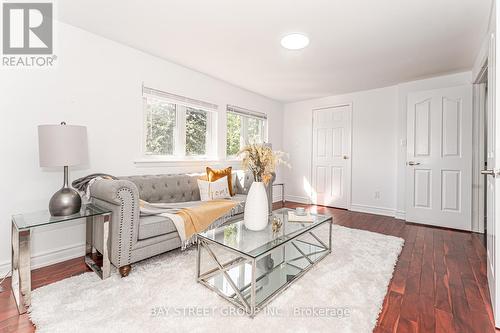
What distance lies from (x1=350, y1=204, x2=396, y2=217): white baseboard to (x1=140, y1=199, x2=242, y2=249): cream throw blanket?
300 centimetres

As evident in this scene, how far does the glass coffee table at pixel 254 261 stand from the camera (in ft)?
5.26

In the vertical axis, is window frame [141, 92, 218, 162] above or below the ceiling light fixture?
below

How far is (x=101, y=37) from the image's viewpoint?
8.51ft

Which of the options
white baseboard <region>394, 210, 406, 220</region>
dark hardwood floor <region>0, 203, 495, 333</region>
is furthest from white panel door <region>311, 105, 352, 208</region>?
dark hardwood floor <region>0, 203, 495, 333</region>

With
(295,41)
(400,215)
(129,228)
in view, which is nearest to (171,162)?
(129,228)

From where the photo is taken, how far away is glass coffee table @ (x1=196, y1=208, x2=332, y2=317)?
5.26ft

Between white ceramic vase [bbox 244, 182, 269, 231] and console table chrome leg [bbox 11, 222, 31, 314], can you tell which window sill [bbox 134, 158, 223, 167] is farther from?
white ceramic vase [bbox 244, 182, 269, 231]

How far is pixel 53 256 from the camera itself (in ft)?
7.47

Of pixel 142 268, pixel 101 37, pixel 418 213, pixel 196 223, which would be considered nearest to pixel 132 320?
pixel 142 268

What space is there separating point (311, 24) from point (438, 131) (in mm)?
2705

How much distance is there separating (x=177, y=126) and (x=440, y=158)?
3.93 meters

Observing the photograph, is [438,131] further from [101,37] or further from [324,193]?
[101,37]

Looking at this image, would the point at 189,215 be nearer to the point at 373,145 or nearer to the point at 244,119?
the point at 244,119

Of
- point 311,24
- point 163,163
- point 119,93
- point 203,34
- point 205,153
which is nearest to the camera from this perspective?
point 311,24
